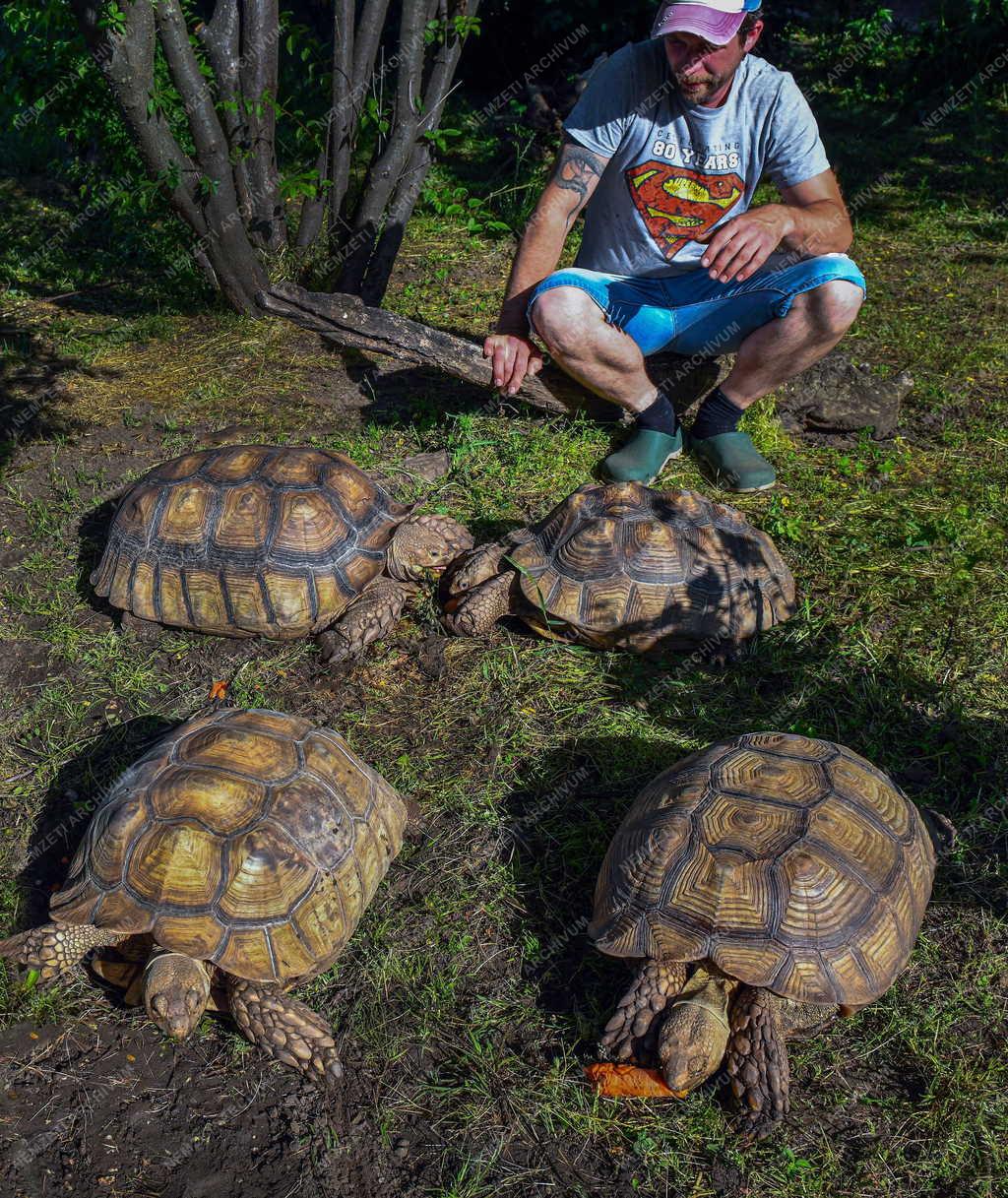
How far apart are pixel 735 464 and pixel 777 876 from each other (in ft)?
9.53

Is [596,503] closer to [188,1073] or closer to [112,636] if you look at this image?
[112,636]

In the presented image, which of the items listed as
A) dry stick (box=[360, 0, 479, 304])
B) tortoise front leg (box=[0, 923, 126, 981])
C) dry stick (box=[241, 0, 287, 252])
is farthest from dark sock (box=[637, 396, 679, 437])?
tortoise front leg (box=[0, 923, 126, 981])

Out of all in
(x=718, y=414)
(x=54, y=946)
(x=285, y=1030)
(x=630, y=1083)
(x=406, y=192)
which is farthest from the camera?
(x=406, y=192)

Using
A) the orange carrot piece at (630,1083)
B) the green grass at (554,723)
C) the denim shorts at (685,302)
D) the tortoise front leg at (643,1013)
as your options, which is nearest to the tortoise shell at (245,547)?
the green grass at (554,723)

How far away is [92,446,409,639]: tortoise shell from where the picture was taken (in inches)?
180

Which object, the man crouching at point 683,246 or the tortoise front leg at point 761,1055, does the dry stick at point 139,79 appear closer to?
the man crouching at point 683,246

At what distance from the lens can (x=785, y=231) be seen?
4.89 m

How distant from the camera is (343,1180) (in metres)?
2.95

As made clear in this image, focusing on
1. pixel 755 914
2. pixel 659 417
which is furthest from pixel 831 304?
pixel 755 914

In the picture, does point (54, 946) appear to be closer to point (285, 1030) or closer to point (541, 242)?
point (285, 1030)

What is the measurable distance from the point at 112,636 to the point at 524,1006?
2721 mm

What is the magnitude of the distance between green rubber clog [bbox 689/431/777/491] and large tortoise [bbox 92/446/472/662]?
1795 millimetres

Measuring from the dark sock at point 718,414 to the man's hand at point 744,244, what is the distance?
2.79ft

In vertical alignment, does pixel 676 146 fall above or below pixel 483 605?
above
